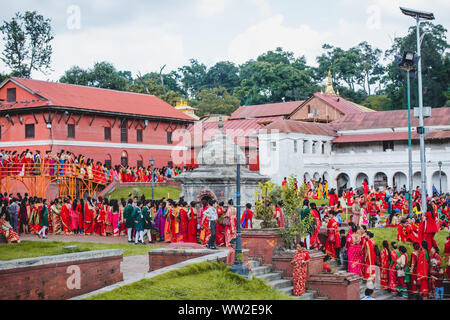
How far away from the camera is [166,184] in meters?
36.3

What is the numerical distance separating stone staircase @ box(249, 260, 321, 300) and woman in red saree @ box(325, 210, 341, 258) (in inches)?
135

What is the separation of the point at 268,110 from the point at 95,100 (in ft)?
80.2

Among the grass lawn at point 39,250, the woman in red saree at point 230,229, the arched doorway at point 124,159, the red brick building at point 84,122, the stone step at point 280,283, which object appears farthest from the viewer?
the arched doorway at point 124,159

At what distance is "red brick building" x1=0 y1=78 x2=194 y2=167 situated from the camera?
1406 inches

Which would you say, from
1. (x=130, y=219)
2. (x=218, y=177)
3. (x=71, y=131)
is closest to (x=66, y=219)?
(x=130, y=219)

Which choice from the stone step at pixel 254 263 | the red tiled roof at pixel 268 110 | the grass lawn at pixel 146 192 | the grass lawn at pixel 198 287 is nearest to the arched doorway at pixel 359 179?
the red tiled roof at pixel 268 110

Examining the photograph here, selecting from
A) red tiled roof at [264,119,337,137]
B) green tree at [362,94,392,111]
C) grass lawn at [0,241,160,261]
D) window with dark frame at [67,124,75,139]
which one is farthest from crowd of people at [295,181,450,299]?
green tree at [362,94,392,111]

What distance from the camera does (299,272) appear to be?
41.3 ft

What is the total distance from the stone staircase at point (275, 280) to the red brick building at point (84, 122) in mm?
24733

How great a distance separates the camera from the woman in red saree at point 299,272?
12.6m

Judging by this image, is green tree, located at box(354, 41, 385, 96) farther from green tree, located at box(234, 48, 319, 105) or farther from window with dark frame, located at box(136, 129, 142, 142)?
window with dark frame, located at box(136, 129, 142, 142)

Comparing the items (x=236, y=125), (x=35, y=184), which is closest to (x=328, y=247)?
(x=35, y=184)

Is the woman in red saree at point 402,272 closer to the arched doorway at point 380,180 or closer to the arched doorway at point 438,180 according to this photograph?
the arched doorway at point 438,180
